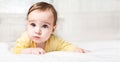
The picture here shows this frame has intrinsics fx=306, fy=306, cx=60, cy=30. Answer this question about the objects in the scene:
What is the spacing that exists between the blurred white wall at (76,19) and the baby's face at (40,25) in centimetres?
23

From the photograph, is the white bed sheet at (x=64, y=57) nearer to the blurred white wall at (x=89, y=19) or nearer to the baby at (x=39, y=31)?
the baby at (x=39, y=31)

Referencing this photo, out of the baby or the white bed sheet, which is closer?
the white bed sheet

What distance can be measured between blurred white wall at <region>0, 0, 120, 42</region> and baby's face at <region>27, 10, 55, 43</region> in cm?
23

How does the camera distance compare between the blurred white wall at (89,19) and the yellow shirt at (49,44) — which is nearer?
the yellow shirt at (49,44)

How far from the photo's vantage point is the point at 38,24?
103cm

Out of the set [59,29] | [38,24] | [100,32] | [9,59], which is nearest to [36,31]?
[38,24]

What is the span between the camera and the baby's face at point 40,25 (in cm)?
103

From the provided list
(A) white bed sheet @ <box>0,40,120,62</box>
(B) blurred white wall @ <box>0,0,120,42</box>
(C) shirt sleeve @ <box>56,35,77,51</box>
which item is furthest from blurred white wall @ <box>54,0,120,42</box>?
(A) white bed sheet @ <box>0,40,120,62</box>

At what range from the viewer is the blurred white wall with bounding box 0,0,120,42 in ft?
4.24

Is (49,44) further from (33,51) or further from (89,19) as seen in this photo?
(89,19)

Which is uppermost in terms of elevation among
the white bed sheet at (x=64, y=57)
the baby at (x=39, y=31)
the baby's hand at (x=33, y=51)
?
the baby at (x=39, y=31)

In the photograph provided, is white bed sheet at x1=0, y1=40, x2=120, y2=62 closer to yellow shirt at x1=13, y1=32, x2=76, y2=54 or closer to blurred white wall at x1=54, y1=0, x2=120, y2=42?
yellow shirt at x1=13, y1=32, x2=76, y2=54

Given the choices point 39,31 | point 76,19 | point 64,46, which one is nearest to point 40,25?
point 39,31

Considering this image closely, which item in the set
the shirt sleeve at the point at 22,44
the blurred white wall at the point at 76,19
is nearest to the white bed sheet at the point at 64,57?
the shirt sleeve at the point at 22,44
